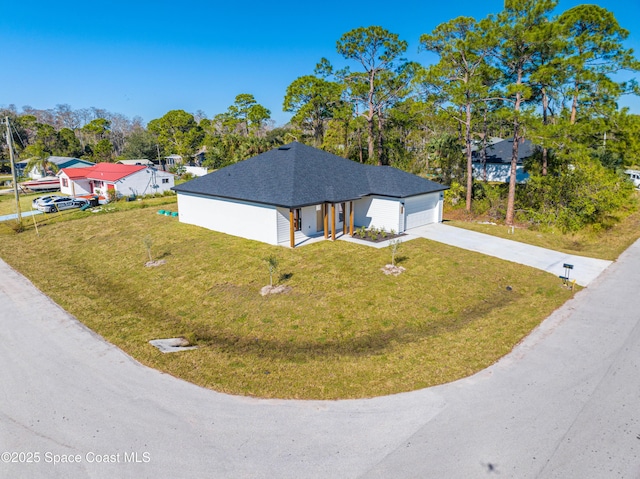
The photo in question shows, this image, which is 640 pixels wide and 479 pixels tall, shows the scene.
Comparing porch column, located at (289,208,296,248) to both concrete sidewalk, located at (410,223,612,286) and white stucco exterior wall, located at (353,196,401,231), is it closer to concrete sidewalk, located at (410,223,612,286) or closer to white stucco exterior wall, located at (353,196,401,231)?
white stucco exterior wall, located at (353,196,401,231)

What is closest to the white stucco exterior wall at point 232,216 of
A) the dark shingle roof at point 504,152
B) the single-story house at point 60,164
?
the dark shingle roof at point 504,152

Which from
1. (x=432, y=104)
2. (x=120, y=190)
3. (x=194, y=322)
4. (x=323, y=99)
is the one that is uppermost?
(x=323, y=99)

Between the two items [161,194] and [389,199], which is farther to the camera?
[161,194]

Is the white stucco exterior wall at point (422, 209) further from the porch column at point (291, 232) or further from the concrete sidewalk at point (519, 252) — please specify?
the porch column at point (291, 232)

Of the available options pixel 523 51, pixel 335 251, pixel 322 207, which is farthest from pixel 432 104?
pixel 335 251

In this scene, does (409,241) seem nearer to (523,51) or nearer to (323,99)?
(523,51)
